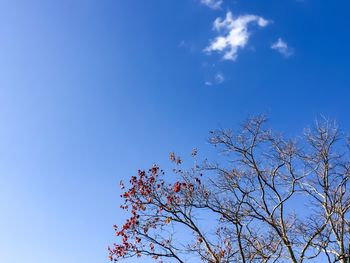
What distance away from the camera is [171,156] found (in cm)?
1706

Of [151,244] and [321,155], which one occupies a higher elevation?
[321,155]

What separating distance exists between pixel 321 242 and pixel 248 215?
9.27ft

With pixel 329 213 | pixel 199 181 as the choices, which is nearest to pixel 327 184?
pixel 329 213

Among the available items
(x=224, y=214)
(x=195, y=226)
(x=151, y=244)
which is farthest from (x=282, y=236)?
(x=151, y=244)

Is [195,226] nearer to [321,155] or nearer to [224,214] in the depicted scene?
[224,214]

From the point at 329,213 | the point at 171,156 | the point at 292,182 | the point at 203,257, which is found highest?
the point at 171,156

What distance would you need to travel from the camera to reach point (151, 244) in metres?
16.1

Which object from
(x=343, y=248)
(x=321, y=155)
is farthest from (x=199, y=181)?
(x=343, y=248)

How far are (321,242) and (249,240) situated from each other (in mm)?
2669

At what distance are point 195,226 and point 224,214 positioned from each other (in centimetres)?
131

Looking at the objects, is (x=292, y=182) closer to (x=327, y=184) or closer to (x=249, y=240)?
(x=327, y=184)

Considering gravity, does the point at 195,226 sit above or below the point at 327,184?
below

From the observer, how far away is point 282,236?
16.5 meters

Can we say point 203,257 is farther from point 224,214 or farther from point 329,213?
point 329,213
